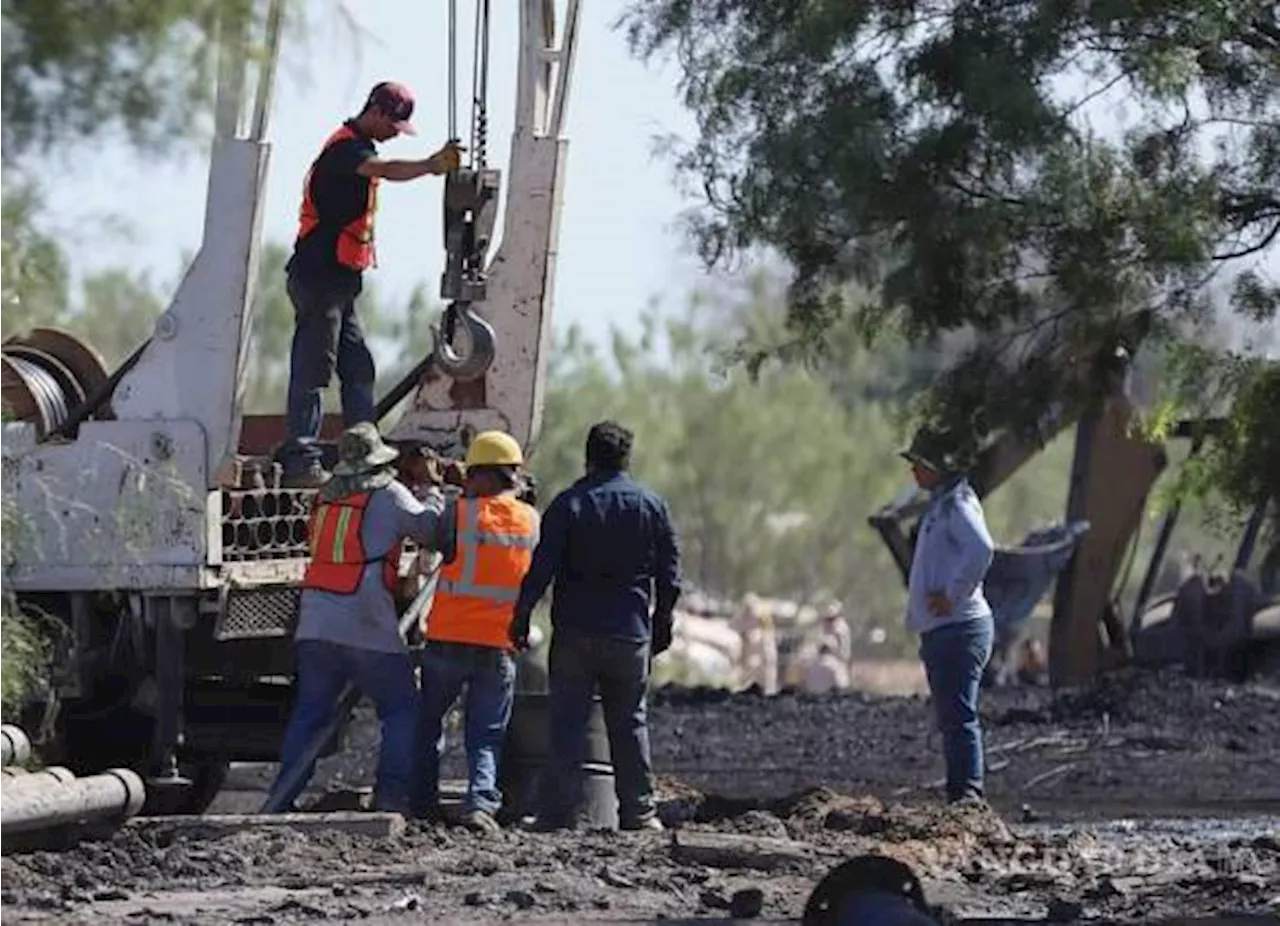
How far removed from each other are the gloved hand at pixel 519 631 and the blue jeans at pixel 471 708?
0.62 feet

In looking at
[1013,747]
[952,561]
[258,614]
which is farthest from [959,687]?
[1013,747]

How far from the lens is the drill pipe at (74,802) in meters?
14.1

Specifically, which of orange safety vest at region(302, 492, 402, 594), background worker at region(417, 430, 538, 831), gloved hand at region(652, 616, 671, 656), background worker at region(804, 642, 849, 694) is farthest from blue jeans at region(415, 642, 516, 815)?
background worker at region(804, 642, 849, 694)

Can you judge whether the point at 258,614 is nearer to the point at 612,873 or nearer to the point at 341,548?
the point at 341,548

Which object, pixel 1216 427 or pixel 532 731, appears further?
→ pixel 532 731

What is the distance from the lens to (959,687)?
1689 centimetres

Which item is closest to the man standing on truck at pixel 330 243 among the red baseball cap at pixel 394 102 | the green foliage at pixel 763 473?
the red baseball cap at pixel 394 102

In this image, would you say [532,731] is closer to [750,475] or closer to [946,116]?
[946,116]

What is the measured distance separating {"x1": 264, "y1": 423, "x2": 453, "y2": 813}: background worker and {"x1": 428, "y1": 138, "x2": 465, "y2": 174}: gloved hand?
4.00 feet

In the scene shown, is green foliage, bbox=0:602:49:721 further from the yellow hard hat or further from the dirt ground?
the yellow hard hat

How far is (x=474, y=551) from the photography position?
52.3 ft

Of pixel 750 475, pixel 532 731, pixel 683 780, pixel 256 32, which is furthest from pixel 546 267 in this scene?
pixel 750 475

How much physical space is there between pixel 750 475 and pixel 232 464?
51544 millimetres

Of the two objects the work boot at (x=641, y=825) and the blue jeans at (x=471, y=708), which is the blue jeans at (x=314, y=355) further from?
the work boot at (x=641, y=825)
